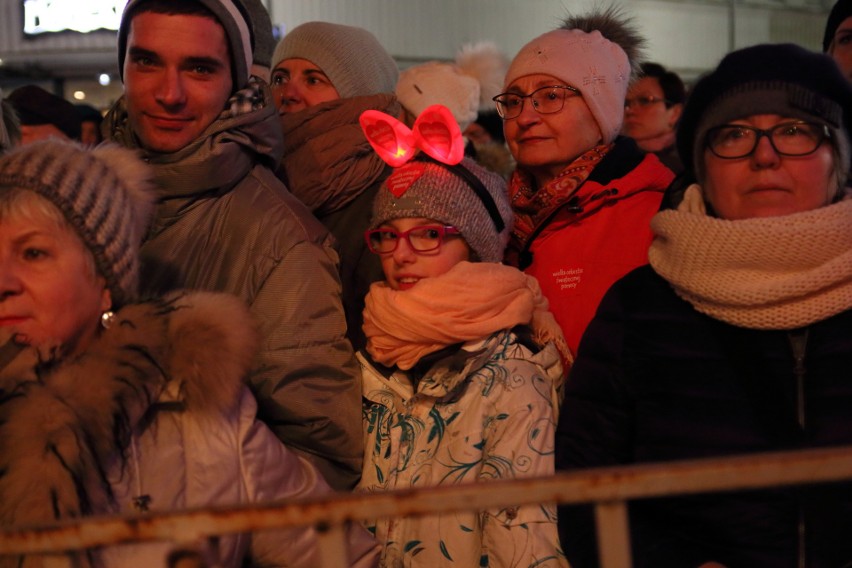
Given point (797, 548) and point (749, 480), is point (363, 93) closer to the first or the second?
point (797, 548)

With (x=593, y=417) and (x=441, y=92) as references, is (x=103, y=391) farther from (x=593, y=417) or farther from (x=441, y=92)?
(x=441, y=92)

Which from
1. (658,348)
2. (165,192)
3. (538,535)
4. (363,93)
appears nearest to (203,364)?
(165,192)

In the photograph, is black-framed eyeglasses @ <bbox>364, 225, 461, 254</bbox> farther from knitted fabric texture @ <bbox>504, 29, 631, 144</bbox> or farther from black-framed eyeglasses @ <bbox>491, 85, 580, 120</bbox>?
knitted fabric texture @ <bbox>504, 29, 631, 144</bbox>

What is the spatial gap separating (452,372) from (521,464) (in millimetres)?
306

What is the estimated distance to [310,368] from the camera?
245 centimetres

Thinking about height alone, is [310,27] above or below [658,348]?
above

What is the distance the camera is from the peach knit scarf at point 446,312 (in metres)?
2.52

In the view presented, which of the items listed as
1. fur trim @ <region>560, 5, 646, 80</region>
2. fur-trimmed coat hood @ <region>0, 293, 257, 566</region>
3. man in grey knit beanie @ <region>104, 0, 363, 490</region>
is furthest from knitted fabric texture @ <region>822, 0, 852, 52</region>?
fur-trimmed coat hood @ <region>0, 293, 257, 566</region>

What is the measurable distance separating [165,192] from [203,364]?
0.75 m

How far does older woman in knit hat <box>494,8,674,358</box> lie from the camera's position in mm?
2941

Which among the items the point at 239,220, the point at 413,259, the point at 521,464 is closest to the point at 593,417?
the point at 521,464

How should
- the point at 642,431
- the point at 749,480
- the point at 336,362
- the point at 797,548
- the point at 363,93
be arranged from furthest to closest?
1. the point at 363,93
2. the point at 336,362
3. the point at 642,431
4. the point at 797,548
5. the point at 749,480

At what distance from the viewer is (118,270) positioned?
2094 millimetres

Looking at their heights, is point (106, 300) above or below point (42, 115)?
below
